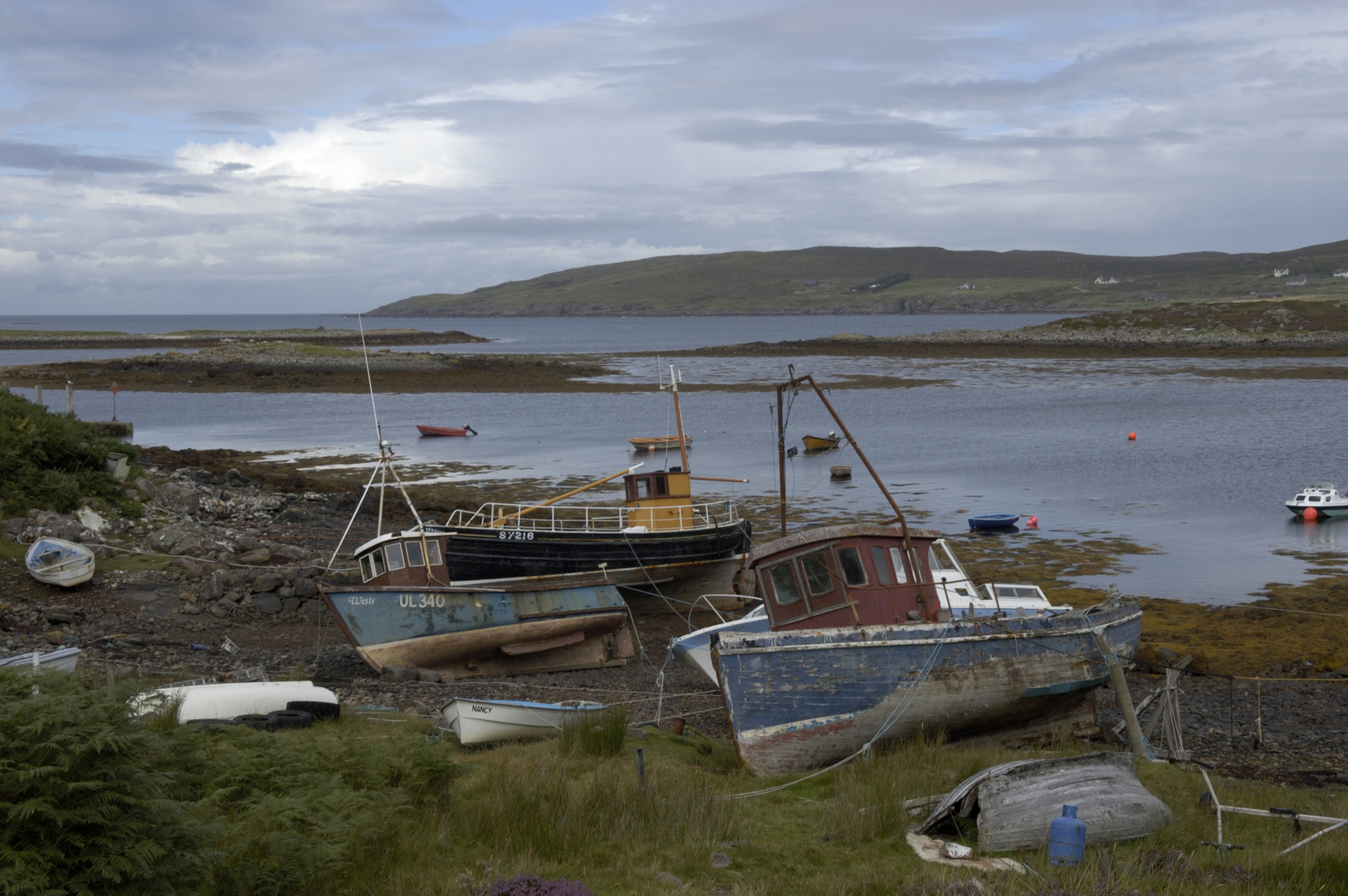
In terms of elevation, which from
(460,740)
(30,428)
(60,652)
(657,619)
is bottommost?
(657,619)

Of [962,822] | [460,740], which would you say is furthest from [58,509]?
[962,822]

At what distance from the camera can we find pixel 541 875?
7.97 metres

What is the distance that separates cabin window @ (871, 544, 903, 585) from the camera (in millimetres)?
14367

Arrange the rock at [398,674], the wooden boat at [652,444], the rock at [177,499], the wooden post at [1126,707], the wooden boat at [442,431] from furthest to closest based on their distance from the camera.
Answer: the wooden boat at [442,431] → the wooden boat at [652,444] → the rock at [177,499] → the rock at [398,674] → the wooden post at [1126,707]

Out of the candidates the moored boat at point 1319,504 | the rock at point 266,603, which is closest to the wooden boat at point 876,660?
the rock at point 266,603

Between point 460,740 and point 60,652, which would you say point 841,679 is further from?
point 60,652

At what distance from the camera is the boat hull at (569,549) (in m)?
20.8

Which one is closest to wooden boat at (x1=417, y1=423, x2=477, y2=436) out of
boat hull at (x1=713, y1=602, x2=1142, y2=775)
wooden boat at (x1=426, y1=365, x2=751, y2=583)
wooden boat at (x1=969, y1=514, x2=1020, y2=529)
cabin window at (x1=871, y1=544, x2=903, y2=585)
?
wooden boat at (x1=426, y1=365, x2=751, y2=583)

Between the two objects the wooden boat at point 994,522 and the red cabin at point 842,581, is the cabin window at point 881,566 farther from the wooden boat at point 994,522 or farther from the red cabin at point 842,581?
the wooden boat at point 994,522

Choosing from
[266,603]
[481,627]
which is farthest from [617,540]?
[266,603]

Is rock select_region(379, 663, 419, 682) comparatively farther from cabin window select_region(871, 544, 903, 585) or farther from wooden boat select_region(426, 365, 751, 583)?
cabin window select_region(871, 544, 903, 585)

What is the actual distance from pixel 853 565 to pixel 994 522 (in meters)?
17.6

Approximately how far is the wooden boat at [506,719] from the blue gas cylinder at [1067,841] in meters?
5.51

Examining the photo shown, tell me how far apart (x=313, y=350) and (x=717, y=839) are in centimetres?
10839
